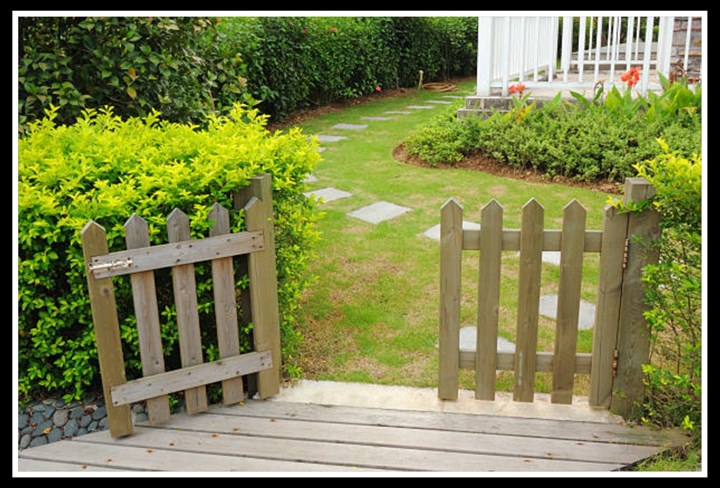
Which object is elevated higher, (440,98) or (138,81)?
(138,81)

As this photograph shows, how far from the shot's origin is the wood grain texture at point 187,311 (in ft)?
9.63

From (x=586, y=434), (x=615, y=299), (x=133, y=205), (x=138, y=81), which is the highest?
(x=138, y=81)

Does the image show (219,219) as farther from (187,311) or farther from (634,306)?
(634,306)

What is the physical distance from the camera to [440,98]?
42.7ft

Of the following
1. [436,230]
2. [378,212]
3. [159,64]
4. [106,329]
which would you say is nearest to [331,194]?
[378,212]

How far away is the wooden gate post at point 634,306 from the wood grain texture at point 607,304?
25mm

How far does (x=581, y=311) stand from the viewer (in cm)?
409

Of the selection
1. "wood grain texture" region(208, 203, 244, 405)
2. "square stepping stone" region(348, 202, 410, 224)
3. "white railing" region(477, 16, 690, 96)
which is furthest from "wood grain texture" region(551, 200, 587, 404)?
"white railing" region(477, 16, 690, 96)

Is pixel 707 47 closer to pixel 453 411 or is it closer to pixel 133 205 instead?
pixel 453 411

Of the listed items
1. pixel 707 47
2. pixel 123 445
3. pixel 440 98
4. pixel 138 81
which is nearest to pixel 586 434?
pixel 707 47

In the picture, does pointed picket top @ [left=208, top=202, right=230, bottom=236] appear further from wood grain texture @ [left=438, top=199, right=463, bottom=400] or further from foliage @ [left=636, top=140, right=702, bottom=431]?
foliage @ [left=636, top=140, right=702, bottom=431]

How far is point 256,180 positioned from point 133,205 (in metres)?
0.57

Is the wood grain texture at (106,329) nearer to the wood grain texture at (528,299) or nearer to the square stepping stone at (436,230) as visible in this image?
the wood grain texture at (528,299)

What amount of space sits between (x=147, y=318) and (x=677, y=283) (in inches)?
92.3
